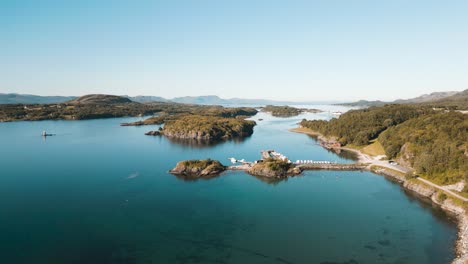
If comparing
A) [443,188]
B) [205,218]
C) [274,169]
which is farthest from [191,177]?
[443,188]

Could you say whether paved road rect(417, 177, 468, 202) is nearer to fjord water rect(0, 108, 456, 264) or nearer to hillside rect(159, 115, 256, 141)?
fjord water rect(0, 108, 456, 264)

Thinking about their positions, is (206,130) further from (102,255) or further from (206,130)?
Answer: (102,255)

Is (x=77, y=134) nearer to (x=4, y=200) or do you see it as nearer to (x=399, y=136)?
(x=4, y=200)

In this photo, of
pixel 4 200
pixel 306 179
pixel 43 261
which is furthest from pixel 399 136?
pixel 4 200

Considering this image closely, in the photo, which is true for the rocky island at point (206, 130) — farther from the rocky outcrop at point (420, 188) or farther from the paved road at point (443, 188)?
the paved road at point (443, 188)

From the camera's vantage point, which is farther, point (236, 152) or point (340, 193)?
point (236, 152)

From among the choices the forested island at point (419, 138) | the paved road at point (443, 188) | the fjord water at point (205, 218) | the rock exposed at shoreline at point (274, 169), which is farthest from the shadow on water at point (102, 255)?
the forested island at point (419, 138)
